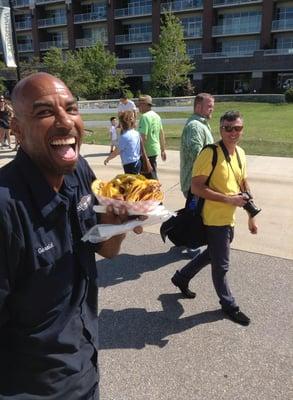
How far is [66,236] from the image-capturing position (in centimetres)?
150

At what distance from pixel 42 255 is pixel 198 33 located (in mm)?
53278

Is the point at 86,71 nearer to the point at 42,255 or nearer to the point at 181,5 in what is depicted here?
the point at 181,5

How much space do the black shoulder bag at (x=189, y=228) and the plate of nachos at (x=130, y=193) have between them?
1.71 m

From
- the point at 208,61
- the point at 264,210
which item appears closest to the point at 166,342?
the point at 264,210

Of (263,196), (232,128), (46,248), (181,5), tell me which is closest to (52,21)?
(181,5)

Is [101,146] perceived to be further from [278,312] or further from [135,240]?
[278,312]

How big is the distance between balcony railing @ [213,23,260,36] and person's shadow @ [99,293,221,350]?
4935cm

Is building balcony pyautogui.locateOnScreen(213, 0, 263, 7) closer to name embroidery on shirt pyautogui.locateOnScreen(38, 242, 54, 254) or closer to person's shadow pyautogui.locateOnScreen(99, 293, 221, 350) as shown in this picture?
person's shadow pyautogui.locateOnScreen(99, 293, 221, 350)

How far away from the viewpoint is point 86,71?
121ft

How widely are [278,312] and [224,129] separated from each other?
1.70m

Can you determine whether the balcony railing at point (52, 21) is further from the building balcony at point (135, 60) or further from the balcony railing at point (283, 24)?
the balcony railing at point (283, 24)

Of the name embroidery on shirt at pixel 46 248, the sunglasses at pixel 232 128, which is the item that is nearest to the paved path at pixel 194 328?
the sunglasses at pixel 232 128

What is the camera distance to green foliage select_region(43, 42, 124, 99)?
3500cm

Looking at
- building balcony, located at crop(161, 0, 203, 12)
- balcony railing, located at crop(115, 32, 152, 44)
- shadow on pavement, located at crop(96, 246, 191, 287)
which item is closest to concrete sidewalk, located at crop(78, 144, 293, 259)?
shadow on pavement, located at crop(96, 246, 191, 287)
